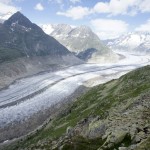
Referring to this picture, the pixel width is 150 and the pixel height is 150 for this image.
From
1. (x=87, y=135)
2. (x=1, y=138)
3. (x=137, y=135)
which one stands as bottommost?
(x=1, y=138)

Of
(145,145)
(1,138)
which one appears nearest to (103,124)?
(145,145)

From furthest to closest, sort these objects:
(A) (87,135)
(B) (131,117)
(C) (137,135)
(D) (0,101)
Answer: (D) (0,101), (A) (87,135), (B) (131,117), (C) (137,135)

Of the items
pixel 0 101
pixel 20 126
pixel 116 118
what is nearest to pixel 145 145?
pixel 116 118

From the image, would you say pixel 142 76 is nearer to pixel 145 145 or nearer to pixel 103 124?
pixel 103 124

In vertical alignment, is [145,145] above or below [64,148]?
above

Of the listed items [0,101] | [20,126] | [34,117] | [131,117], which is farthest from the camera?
[0,101]

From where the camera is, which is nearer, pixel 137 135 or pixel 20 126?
pixel 137 135

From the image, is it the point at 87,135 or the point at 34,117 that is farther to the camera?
the point at 34,117

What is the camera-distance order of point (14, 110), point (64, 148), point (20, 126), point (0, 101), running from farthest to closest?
1. point (0, 101)
2. point (14, 110)
3. point (20, 126)
4. point (64, 148)

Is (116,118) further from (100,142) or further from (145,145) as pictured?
(145,145)

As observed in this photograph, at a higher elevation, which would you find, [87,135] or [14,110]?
[87,135]
